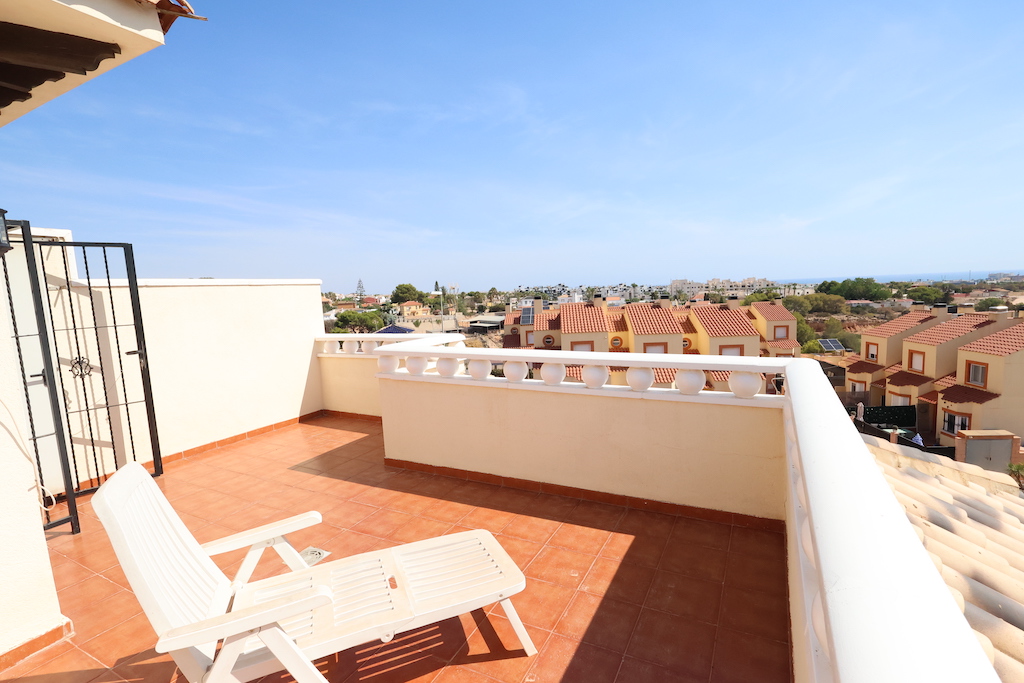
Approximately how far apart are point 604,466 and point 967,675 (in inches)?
122

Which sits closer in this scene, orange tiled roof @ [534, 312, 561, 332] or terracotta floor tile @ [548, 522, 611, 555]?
terracotta floor tile @ [548, 522, 611, 555]

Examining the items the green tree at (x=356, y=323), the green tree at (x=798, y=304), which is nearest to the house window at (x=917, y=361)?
the green tree at (x=798, y=304)

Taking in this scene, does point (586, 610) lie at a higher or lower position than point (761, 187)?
lower

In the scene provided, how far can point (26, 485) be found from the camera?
2281 millimetres

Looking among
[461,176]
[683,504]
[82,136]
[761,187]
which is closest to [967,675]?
[683,504]

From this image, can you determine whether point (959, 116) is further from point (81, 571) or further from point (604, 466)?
point (81, 571)

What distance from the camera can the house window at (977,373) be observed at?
20188mm

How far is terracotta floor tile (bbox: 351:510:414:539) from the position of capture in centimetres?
337

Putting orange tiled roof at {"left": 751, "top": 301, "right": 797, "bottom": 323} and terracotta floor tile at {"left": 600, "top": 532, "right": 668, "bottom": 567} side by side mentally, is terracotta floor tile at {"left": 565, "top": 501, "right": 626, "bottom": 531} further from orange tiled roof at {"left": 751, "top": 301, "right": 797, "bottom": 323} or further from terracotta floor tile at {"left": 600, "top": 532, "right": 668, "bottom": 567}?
orange tiled roof at {"left": 751, "top": 301, "right": 797, "bottom": 323}

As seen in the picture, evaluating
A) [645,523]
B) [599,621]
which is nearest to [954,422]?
[645,523]

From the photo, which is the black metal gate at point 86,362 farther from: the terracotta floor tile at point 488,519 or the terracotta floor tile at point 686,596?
the terracotta floor tile at point 686,596

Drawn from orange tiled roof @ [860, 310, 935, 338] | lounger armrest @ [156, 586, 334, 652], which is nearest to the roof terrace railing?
lounger armrest @ [156, 586, 334, 652]

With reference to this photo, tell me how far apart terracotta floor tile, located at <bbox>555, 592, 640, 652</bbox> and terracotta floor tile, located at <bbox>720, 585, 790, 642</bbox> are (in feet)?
1.57

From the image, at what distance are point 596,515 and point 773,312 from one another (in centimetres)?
3077
